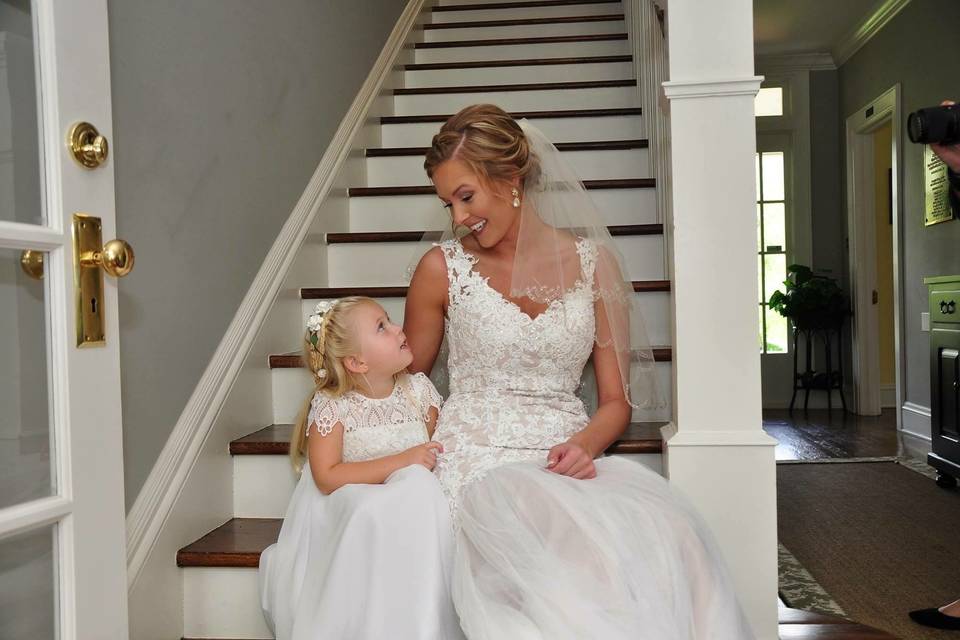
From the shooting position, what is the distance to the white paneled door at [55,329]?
4.18 ft

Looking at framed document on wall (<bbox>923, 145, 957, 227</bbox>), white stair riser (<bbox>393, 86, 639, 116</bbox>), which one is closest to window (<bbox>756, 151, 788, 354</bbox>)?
framed document on wall (<bbox>923, 145, 957, 227</bbox>)

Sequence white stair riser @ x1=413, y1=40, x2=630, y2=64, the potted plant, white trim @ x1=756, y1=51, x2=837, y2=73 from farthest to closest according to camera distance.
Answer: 1. white trim @ x1=756, y1=51, x2=837, y2=73
2. the potted plant
3. white stair riser @ x1=413, y1=40, x2=630, y2=64

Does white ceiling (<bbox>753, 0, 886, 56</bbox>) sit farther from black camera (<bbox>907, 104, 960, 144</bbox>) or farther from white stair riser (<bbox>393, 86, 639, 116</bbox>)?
black camera (<bbox>907, 104, 960, 144</bbox>)

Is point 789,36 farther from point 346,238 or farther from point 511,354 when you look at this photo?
point 511,354

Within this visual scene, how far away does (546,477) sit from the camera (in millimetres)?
1536

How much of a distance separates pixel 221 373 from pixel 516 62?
103 inches

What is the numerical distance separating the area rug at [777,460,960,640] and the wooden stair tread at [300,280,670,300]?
1114 millimetres

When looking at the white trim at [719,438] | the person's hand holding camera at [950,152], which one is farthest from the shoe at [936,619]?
the person's hand holding camera at [950,152]

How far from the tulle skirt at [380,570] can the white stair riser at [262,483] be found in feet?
1.55

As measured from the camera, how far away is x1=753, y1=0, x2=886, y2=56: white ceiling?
19.6 feet

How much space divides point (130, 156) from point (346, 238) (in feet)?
3.68

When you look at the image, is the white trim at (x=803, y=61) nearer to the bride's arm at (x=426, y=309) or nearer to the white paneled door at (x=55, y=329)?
the bride's arm at (x=426, y=309)

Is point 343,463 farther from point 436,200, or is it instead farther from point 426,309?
point 436,200

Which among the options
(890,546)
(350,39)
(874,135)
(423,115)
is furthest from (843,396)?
(350,39)
